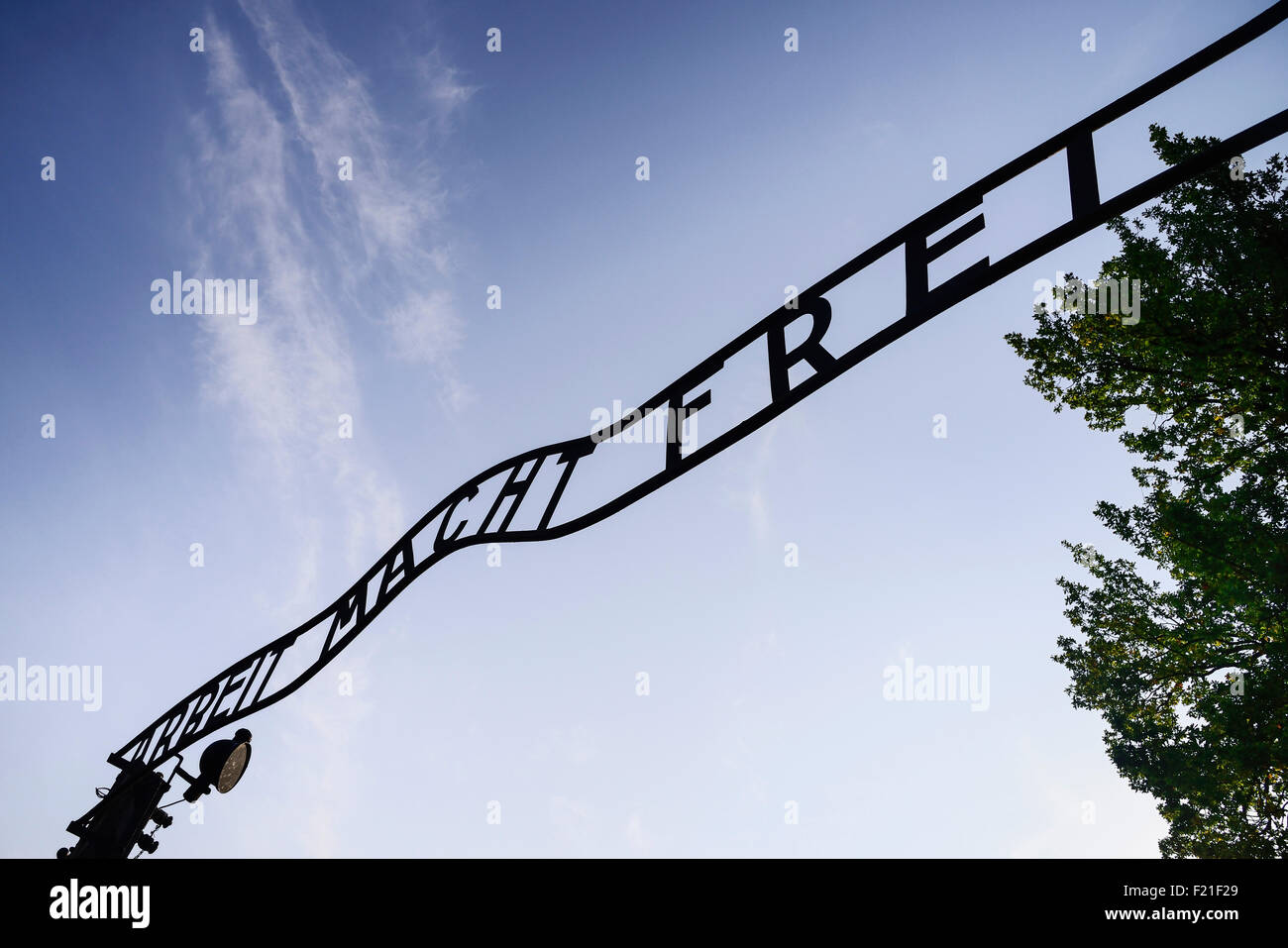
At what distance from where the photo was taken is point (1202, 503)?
8.13 m

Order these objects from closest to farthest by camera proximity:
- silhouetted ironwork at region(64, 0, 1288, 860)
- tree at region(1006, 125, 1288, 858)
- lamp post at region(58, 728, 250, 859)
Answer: silhouetted ironwork at region(64, 0, 1288, 860) < lamp post at region(58, 728, 250, 859) < tree at region(1006, 125, 1288, 858)

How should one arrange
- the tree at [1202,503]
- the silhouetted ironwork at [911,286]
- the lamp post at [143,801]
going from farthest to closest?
the tree at [1202,503] < the lamp post at [143,801] < the silhouetted ironwork at [911,286]

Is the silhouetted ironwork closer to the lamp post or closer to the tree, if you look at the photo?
the lamp post

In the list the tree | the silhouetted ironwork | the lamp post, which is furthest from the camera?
the tree

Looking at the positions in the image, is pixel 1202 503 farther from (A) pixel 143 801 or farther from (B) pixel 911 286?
(A) pixel 143 801

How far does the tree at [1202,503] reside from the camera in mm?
7090
